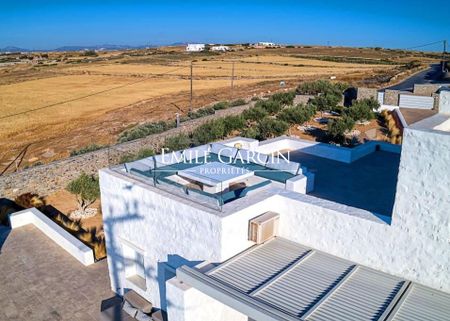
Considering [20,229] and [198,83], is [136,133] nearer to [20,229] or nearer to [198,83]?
[20,229]

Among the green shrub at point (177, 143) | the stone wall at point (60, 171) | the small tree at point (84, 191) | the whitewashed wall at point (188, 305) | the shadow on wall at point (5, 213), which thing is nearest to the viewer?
the whitewashed wall at point (188, 305)

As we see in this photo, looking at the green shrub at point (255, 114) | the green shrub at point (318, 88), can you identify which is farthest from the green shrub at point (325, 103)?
the green shrub at point (255, 114)

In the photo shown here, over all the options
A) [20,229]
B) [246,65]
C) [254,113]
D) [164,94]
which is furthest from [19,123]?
[246,65]

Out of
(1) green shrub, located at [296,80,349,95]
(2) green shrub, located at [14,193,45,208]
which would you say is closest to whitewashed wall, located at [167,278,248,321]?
(2) green shrub, located at [14,193,45,208]

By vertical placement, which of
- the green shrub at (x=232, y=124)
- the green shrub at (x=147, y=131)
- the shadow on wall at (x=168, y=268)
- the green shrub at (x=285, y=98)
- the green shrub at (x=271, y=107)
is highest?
the green shrub at (x=285, y=98)

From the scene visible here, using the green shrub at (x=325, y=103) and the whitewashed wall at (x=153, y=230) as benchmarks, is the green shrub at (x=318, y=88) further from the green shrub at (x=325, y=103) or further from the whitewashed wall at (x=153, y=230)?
the whitewashed wall at (x=153, y=230)

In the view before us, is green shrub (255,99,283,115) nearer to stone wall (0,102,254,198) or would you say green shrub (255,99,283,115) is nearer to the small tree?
stone wall (0,102,254,198)
